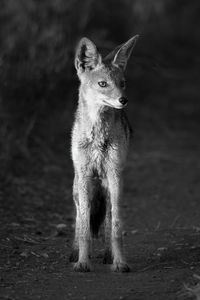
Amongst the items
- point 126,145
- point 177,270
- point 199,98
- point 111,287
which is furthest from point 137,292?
point 199,98

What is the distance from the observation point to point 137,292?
20.4 ft

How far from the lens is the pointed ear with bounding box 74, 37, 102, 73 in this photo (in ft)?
25.6

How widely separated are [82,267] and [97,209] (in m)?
0.75

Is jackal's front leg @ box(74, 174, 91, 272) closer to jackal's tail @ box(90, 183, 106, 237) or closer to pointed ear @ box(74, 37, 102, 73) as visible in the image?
jackal's tail @ box(90, 183, 106, 237)

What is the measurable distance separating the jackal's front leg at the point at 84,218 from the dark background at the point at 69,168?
0.79 feet

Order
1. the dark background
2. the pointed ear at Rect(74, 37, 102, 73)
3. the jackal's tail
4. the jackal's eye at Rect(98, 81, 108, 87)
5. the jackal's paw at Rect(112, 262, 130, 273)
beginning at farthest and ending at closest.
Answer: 1. the pointed ear at Rect(74, 37, 102, 73)
2. the jackal's tail
3. the jackal's eye at Rect(98, 81, 108, 87)
4. the jackal's paw at Rect(112, 262, 130, 273)
5. the dark background

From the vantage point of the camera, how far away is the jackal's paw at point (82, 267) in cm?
716

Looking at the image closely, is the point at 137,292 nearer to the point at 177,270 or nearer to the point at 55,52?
the point at 177,270

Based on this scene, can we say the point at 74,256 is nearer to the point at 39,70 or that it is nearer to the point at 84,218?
the point at 84,218

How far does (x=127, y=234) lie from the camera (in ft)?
30.4

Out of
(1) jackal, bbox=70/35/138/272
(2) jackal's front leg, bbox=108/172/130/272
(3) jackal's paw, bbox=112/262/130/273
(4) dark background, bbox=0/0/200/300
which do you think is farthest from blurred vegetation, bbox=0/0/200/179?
(3) jackal's paw, bbox=112/262/130/273

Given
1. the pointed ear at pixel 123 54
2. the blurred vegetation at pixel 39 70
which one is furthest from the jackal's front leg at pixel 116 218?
the blurred vegetation at pixel 39 70

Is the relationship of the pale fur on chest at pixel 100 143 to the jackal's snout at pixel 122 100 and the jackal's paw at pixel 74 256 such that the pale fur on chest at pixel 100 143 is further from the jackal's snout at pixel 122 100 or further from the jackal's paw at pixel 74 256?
the jackal's paw at pixel 74 256

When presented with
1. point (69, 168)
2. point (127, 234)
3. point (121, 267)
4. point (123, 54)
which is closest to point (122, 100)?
point (123, 54)
